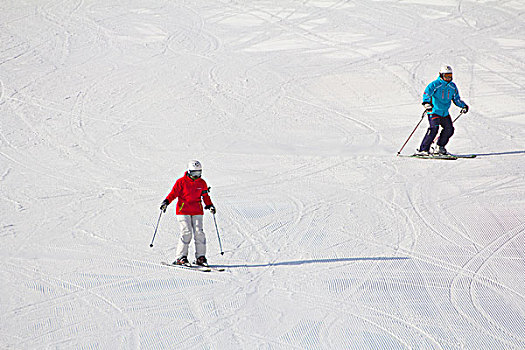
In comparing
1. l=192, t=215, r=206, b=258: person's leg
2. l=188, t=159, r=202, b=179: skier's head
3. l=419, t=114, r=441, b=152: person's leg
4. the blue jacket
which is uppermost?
the blue jacket

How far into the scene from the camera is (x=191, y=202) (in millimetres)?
7426

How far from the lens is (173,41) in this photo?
56.4 feet

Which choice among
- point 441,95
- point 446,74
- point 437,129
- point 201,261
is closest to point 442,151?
point 437,129

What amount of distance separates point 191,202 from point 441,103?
549 cm

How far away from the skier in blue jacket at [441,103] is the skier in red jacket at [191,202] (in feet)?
16.9

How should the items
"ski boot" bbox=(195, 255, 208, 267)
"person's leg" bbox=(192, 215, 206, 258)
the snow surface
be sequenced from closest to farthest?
the snow surface < "person's leg" bbox=(192, 215, 206, 258) < "ski boot" bbox=(195, 255, 208, 267)

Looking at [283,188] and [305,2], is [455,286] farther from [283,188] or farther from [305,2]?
[305,2]

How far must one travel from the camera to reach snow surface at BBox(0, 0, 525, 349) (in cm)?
677

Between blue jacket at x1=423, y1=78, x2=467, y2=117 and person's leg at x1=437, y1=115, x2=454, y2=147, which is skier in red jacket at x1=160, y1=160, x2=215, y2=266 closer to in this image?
blue jacket at x1=423, y1=78, x2=467, y2=117

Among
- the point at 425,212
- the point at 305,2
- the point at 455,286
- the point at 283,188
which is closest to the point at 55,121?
the point at 283,188

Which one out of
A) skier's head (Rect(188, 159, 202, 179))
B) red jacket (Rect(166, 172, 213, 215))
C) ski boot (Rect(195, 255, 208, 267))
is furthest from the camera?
ski boot (Rect(195, 255, 208, 267))

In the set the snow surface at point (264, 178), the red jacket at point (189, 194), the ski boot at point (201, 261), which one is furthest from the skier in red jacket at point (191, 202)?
the snow surface at point (264, 178)

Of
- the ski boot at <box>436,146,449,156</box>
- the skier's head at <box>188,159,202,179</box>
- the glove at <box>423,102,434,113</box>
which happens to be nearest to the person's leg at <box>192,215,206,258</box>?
the skier's head at <box>188,159,202,179</box>

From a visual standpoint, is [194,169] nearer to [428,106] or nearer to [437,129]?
[428,106]
